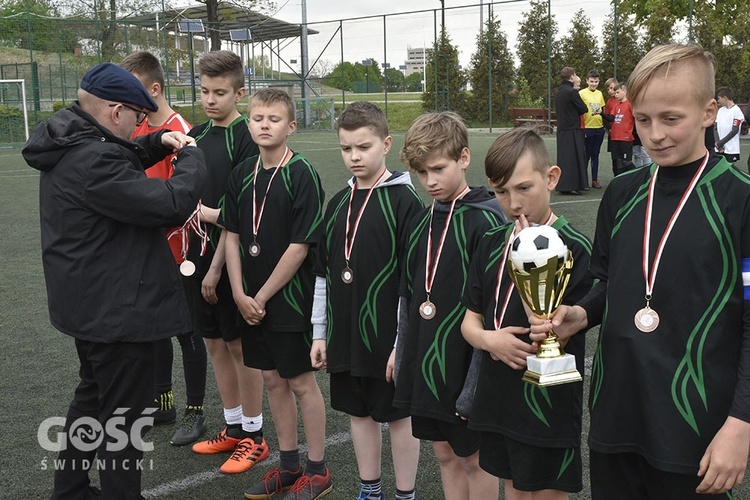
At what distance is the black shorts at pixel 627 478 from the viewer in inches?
83.3

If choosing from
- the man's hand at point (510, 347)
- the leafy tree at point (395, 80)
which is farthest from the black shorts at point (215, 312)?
the leafy tree at point (395, 80)

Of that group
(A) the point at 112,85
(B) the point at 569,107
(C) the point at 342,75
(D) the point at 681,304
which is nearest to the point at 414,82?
(C) the point at 342,75

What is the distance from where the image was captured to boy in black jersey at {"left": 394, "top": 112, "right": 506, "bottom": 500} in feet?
9.36

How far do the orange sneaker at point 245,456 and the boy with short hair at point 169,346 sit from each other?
41 cm

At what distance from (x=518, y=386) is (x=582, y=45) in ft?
81.1

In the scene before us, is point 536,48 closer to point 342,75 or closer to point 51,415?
point 342,75

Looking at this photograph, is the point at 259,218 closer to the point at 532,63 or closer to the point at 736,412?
the point at 736,412

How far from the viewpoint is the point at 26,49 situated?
28406 mm

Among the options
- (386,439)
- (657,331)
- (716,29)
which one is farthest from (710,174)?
Answer: (716,29)

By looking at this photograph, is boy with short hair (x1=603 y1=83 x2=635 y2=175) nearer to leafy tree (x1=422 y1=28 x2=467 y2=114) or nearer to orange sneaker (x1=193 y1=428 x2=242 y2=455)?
orange sneaker (x1=193 y1=428 x2=242 y2=455)

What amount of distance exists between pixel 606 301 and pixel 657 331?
190 mm

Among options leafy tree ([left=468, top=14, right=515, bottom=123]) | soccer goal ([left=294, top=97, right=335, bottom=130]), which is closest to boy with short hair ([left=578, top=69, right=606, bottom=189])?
leafy tree ([left=468, top=14, right=515, bottom=123])

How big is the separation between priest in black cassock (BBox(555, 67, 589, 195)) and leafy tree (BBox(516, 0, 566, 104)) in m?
12.6

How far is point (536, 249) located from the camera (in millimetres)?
Answer: 2105
